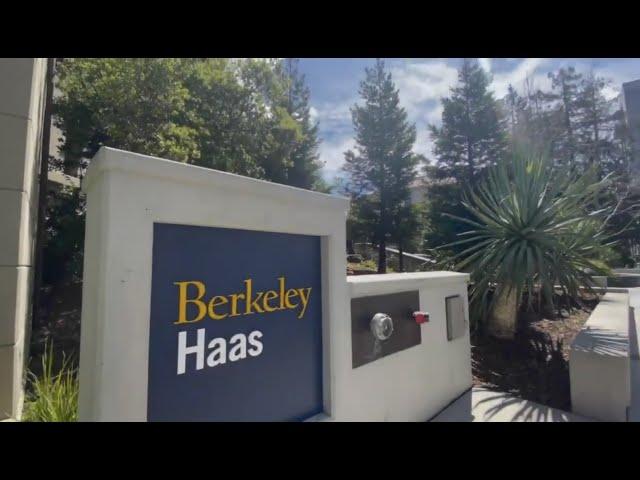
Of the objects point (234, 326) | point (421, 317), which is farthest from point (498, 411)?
point (234, 326)

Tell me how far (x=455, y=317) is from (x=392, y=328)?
5.14ft

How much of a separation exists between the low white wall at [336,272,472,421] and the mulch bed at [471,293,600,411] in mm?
828

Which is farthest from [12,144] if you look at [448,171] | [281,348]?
[448,171]

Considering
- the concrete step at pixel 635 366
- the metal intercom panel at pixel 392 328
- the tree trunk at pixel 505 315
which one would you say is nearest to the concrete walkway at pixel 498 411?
the concrete step at pixel 635 366

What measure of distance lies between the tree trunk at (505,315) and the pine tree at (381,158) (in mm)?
11046

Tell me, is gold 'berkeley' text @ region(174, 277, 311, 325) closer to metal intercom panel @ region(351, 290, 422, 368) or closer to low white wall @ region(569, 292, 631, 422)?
metal intercom panel @ region(351, 290, 422, 368)

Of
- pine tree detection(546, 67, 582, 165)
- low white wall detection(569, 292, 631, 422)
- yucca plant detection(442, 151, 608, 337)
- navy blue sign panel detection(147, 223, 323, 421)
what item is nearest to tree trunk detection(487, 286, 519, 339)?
yucca plant detection(442, 151, 608, 337)

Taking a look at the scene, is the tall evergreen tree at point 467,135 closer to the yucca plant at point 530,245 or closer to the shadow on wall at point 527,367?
the yucca plant at point 530,245

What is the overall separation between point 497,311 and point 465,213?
8.67m

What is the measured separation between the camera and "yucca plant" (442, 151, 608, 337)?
5715mm

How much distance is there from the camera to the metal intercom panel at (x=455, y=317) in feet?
13.3

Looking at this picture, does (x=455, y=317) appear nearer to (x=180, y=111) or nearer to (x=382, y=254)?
(x=180, y=111)

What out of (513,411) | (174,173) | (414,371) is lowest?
(513,411)

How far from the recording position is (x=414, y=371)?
3406mm
